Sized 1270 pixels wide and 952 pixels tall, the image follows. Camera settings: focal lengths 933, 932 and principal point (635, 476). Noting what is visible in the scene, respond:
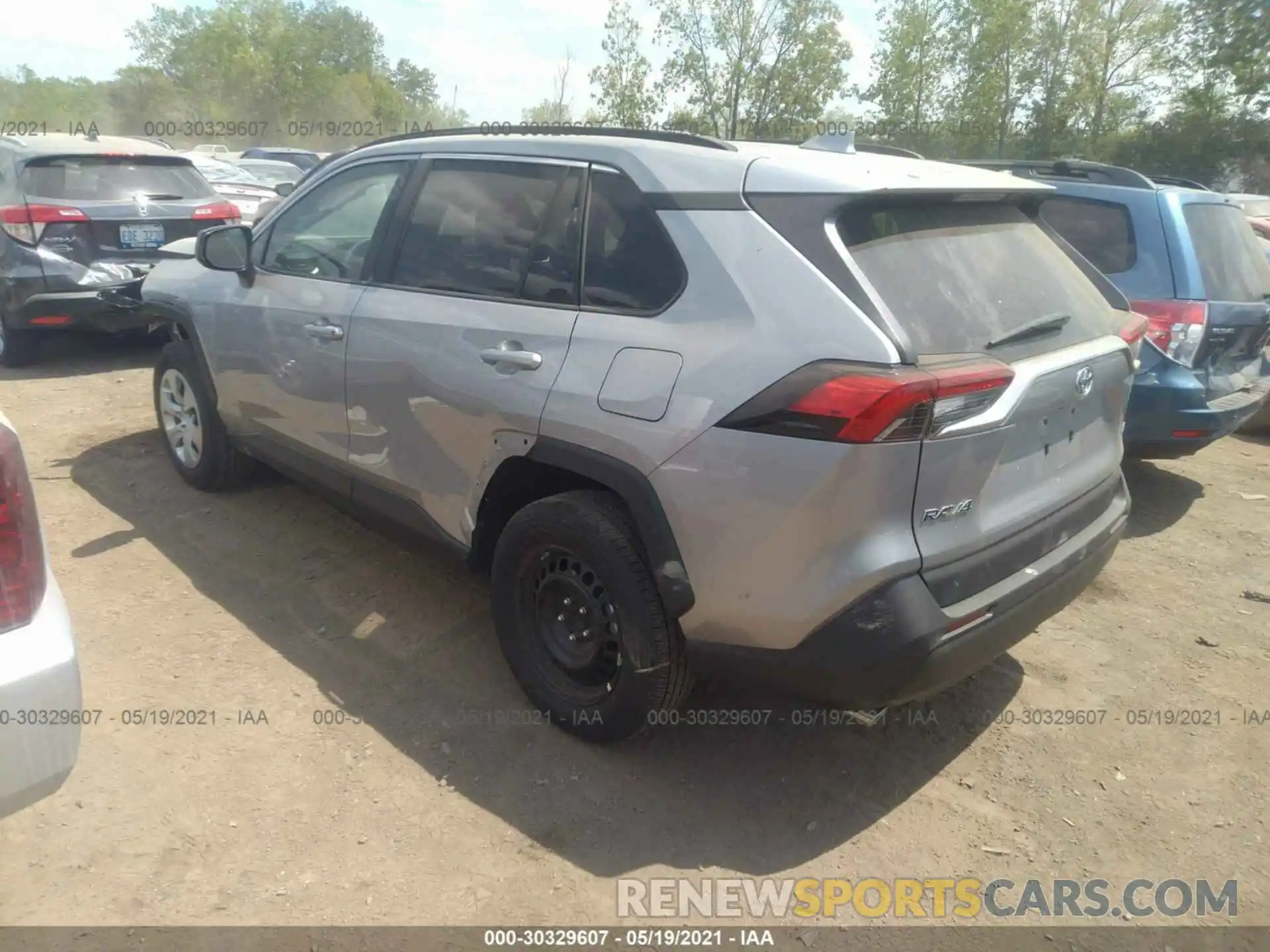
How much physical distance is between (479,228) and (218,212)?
5.15m

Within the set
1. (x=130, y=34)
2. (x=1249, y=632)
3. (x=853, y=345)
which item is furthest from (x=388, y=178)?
(x=130, y=34)

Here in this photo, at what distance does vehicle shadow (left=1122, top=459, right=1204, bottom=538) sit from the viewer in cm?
499

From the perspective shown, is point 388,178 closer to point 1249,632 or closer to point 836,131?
point 836,131

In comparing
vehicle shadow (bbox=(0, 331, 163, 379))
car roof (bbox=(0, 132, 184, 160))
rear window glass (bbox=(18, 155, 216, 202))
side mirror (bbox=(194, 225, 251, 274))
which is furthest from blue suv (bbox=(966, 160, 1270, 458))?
vehicle shadow (bbox=(0, 331, 163, 379))

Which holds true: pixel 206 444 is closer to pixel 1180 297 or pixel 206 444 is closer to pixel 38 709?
pixel 38 709

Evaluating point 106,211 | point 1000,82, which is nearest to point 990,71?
point 1000,82

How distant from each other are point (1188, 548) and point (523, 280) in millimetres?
3712

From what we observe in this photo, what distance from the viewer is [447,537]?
3.30 meters

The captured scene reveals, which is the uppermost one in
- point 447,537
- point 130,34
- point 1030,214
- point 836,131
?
point 130,34

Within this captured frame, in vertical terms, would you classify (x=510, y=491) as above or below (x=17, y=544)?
below

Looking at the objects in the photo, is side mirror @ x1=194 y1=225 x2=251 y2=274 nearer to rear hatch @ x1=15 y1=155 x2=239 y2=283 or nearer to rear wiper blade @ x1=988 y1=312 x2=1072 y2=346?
rear hatch @ x1=15 y1=155 x2=239 y2=283

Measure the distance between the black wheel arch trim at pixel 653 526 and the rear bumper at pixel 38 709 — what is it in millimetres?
1357

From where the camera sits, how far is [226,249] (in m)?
3.99

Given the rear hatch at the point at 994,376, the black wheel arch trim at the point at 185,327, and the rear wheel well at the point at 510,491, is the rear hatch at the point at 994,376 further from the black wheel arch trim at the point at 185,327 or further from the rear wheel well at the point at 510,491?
the black wheel arch trim at the point at 185,327
